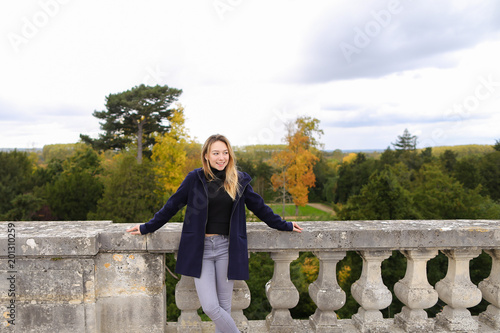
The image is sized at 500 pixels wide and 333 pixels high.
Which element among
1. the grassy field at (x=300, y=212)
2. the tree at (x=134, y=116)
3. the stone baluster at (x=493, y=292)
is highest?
the tree at (x=134, y=116)

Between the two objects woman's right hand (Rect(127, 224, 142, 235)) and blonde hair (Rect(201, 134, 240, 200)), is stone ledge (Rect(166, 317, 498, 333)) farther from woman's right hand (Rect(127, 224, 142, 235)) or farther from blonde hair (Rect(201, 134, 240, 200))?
blonde hair (Rect(201, 134, 240, 200))

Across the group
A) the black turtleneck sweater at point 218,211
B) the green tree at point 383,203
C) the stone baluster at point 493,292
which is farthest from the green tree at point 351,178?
the black turtleneck sweater at point 218,211

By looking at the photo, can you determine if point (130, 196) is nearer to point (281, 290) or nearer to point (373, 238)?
point (281, 290)

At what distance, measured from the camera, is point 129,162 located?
28.6m

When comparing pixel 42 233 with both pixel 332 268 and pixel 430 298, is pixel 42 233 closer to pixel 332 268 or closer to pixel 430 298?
pixel 332 268

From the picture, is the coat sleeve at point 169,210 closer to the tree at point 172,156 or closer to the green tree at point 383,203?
the green tree at point 383,203

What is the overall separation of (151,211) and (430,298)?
26.9 meters

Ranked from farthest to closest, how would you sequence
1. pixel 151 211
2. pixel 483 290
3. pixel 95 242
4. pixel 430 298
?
pixel 151 211
pixel 483 290
pixel 430 298
pixel 95 242

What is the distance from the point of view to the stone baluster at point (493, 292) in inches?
123

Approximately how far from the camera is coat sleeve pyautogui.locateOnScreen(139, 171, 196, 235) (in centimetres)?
278

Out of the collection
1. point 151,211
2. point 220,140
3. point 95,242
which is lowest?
point 151,211

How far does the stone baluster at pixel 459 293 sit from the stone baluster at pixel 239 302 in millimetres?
1695

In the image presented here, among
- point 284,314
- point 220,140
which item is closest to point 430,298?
point 284,314

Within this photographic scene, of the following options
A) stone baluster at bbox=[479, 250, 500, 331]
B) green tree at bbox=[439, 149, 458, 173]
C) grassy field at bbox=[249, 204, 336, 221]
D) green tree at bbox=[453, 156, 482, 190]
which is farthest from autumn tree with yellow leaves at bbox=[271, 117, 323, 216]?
stone baluster at bbox=[479, 250, 500, 331]
